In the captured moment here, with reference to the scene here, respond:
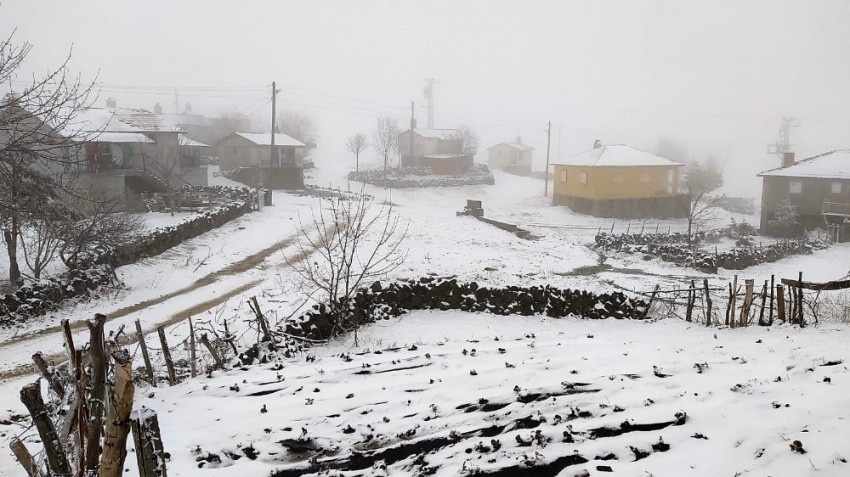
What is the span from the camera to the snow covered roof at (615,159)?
46062 mm

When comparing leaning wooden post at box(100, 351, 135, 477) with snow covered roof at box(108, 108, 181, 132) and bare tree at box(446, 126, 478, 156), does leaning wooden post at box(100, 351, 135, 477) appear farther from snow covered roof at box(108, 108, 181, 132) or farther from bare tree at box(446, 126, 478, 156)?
bare tree at box(446, 126, 478, 156)

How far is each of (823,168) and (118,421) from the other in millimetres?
45428

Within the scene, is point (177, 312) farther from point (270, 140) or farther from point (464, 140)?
point (464, 140)

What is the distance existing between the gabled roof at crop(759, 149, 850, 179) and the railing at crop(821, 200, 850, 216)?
1969 millimetres

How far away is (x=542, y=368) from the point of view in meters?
8.05

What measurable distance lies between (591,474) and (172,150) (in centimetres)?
3934

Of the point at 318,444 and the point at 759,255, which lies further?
the point at 759,255

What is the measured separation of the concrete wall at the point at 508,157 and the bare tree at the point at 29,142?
7146 centimetres

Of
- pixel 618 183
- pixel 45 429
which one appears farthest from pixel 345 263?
pixel 618 183

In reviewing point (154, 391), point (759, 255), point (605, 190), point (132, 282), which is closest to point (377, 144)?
point (605, 190)

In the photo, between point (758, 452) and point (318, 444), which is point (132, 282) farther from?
point (758, 452)

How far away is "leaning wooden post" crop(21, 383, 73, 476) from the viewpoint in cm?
435

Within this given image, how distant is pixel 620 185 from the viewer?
1805 inches

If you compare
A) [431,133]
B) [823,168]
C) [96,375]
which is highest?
[431,133]
